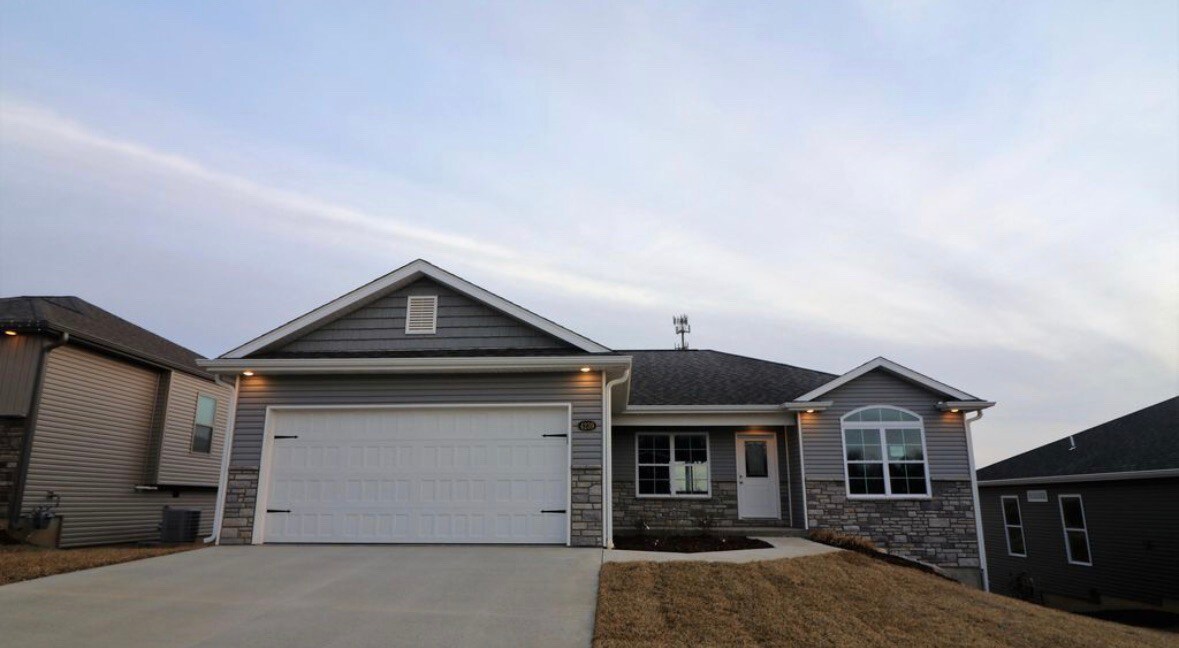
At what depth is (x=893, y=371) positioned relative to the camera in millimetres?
14727

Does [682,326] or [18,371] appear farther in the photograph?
[682,326]

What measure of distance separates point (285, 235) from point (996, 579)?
22.7 metres

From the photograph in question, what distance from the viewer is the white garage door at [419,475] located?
1041 centimetres

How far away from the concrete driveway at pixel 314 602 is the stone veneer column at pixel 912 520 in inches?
270

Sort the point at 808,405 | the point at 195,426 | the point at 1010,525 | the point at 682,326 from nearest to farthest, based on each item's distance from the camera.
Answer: the point at 808,405 → the point at 195,426 → the point at 1010,525 → the point at 682,326

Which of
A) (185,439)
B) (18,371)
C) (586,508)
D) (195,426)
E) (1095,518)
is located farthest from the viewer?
(195,426)

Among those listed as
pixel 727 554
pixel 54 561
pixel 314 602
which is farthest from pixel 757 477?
pixel 54 561

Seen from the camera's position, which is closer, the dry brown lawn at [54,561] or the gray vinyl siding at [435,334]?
the dry brown lawn at [54,561]

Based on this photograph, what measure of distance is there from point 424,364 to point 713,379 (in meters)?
8.50

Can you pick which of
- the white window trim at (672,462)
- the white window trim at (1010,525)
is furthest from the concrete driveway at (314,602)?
the white window trim at (1010,525)

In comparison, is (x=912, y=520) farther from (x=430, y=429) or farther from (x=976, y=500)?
(x=430, y=429)

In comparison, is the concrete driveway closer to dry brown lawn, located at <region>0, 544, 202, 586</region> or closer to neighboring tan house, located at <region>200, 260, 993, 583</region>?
dry brown lawn, located at <region>0, 544, 202, 586</region>

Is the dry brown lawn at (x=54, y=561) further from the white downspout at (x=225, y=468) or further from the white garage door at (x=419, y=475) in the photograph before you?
the white garage door at (x=419, y=475)

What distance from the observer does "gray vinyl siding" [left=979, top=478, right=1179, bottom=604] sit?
14.0m
